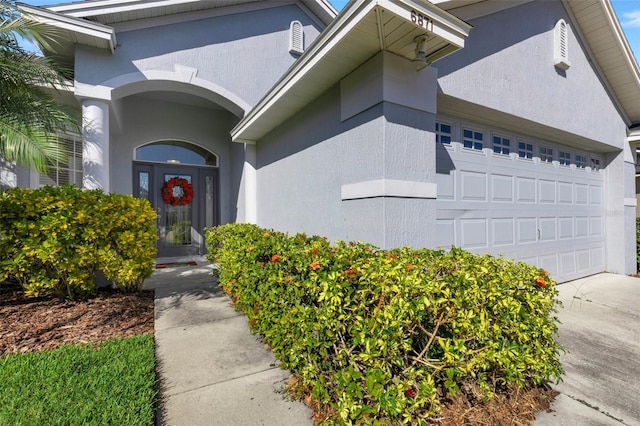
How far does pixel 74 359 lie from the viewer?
2744mm

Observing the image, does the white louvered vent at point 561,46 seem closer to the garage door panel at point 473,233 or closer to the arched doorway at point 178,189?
the garage door panel at point 473,233

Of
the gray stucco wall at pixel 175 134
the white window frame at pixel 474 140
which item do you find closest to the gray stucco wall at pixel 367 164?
the white window frame at pixel 474 140

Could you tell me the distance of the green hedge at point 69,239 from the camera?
385cm

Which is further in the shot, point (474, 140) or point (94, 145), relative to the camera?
point (94, 145)

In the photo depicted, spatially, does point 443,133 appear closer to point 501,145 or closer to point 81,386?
point 501,145

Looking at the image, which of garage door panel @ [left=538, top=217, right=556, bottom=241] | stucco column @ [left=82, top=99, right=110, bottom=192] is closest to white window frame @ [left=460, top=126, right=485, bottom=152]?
garage door panel @ [left=538, top=217, right=556, bottom=241]

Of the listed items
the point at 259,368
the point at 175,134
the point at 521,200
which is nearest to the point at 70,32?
the point at 175,134

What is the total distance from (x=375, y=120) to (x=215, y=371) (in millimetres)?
2913

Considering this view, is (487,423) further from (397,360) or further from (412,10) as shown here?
(412,10)

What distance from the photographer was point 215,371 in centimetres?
273

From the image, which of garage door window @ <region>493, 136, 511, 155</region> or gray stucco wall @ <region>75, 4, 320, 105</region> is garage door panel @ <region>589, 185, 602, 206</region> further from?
gray stucco wall @ <region>75, 4, 320, 105</region>

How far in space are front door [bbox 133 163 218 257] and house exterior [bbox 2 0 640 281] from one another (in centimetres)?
4

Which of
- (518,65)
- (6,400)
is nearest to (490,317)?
(6,400)

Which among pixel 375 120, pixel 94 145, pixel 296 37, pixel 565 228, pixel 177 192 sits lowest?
pixel 565 228
